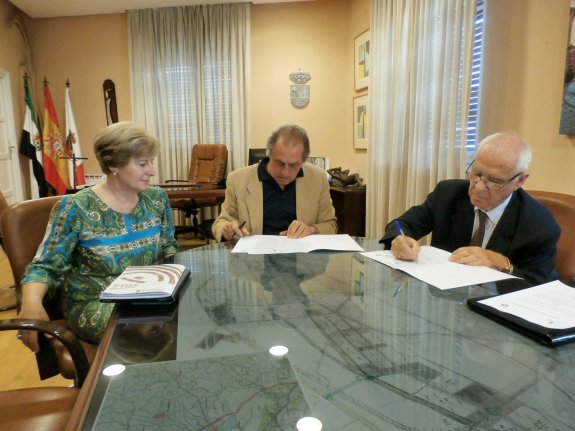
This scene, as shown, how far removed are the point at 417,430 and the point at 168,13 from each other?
5426 millimetres

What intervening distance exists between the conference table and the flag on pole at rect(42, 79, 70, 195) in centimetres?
500

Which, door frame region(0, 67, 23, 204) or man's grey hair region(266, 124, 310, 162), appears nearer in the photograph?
man's grey hair region(266, 124, 310, 162)

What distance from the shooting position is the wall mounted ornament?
492 centimetres

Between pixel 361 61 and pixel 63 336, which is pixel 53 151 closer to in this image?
pixel 361 61

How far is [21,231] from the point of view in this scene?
1.33 meters

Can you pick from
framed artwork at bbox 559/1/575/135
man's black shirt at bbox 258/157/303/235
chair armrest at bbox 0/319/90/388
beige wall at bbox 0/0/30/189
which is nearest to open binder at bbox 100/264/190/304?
chair armrest at bbox 0/319/90/388

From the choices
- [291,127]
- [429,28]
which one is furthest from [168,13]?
[291,127]

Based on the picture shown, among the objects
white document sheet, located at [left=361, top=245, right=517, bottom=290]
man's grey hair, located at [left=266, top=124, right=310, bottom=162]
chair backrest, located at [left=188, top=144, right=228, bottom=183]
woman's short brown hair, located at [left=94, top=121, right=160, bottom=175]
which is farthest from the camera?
chair backrest, located at [left=188, top=144, right=228, bottom=183]

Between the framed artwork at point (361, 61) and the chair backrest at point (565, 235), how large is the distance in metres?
3.01

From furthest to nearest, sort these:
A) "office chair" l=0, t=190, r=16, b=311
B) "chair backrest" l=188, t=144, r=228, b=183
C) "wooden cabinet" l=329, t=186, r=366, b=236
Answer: "chair backrest" l=188, t=144, r=228, b=183
"wooden cabinet" l=329, t=186, r=366, b=236
"office chair" l=0, t=190, r=16, b=311

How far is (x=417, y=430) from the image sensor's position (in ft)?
1.72

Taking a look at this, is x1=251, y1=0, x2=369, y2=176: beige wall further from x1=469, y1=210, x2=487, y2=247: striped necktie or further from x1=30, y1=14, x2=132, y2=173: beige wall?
x1=469, y1=210, x2=487, y2=247: striped necktie

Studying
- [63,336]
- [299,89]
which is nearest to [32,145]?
[299,89]

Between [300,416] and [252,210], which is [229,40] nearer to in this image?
[252,210]
